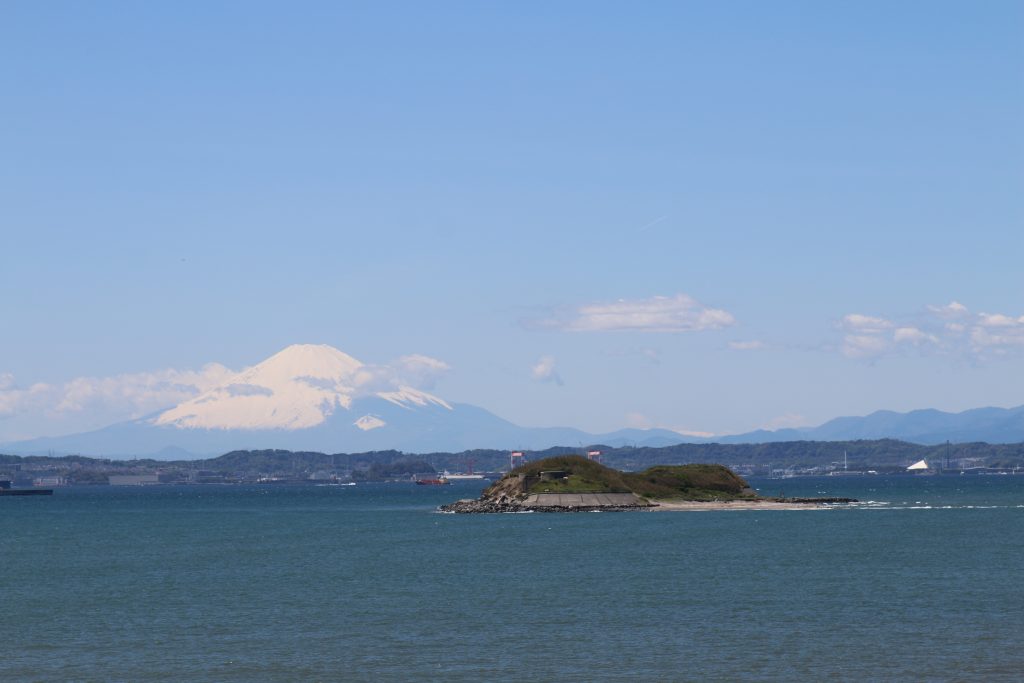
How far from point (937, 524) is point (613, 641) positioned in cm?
11029

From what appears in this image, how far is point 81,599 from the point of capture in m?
83.3

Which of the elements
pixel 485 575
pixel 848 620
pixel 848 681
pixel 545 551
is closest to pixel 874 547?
pixel 545 551

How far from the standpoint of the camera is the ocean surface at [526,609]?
177 ft

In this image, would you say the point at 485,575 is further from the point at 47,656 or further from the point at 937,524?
the point at 937,524

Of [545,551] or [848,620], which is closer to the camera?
[848,620]

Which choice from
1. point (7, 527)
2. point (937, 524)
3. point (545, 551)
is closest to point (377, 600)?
point (545, 551)

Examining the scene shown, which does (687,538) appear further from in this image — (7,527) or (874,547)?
(7,527)

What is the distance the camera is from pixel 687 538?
138m

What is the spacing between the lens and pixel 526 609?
74.3 m

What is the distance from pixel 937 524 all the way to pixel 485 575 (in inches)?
3230

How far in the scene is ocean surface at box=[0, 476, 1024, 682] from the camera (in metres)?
54.0

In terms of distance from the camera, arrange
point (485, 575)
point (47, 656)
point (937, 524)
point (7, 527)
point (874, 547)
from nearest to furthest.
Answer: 1. point (47, 656)
2. point (485, 575)
3. point (874, 547)
4. point (937, 524)
5. point (7, 527)

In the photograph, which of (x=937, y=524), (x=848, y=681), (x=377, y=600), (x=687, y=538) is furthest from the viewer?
(x=937, y=524)

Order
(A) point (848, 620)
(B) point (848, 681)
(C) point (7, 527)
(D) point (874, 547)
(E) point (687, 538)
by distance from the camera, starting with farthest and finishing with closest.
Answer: (C) point (7, 527) < (E) point (687, 538) < (D) point (874, 547) < (A) point (848, 620) < (B) point (848, 681)
